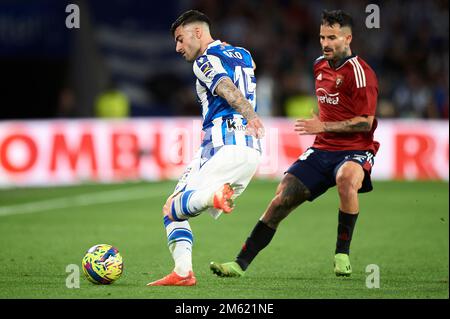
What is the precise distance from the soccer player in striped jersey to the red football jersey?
3.97ft

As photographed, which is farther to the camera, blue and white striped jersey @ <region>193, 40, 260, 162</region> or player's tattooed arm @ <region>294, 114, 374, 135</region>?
player's tattooed arm @ <region>294, 114, 374, 135</region>

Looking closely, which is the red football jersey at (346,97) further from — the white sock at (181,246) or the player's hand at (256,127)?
the white sock at (181,246)

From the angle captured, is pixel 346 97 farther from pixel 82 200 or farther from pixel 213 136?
pixel 82 200

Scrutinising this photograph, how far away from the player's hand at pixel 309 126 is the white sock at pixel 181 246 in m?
1.24

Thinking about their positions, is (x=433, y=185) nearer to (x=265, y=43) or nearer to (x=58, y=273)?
(x=265, y=43)

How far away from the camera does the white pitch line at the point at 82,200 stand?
15.5 m

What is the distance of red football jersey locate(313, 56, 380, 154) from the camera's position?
8.97 m

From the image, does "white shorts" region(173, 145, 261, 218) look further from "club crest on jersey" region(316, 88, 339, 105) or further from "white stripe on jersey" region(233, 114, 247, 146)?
"club crest on jersey" region(316, 88, 339, 105)

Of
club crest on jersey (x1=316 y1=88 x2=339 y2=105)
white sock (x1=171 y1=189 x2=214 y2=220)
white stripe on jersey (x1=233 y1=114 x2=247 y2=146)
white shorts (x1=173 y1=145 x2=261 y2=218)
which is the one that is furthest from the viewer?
club crest on jersey (x1=316 y1=88 x2=339 y2=105)

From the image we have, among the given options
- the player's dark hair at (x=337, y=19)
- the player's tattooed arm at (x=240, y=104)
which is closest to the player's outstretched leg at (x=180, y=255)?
the player's tattooed arm at (x=240, y=104)

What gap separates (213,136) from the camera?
807 cm

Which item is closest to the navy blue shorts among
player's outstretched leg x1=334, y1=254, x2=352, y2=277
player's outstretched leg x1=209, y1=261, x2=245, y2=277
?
player's outstretched leg x1=334, y1=254, x2=352, y2=277

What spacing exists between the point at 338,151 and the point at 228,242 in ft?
10.6

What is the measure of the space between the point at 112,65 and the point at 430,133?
7.37 m
